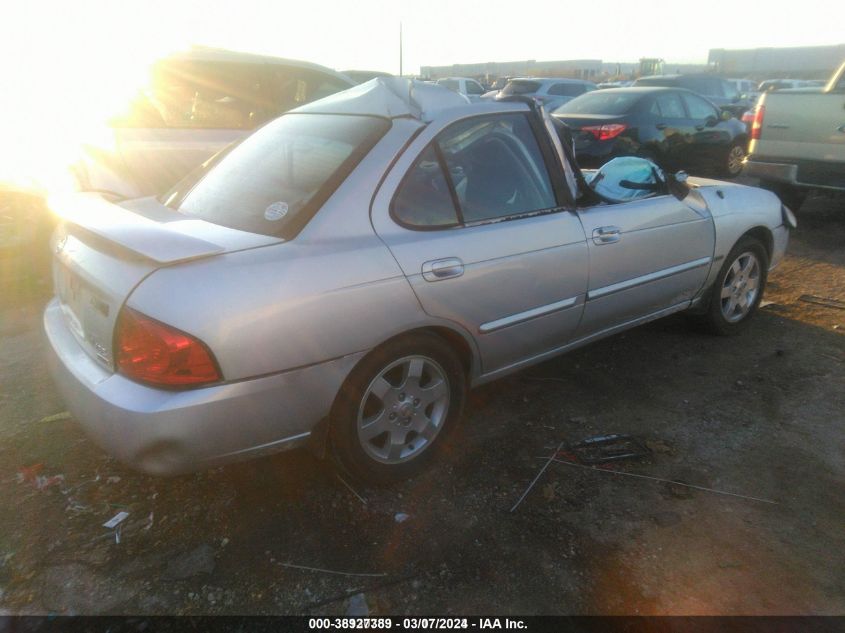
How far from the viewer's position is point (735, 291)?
4.29m

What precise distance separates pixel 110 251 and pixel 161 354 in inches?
21.2

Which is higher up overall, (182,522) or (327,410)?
(327,410)

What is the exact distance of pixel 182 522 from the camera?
2.53 m

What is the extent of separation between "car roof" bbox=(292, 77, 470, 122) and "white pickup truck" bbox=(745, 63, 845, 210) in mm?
5444

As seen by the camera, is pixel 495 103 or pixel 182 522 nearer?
pixel 182 522

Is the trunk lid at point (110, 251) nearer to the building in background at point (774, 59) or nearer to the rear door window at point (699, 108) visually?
the rear door window at point (699, 108)

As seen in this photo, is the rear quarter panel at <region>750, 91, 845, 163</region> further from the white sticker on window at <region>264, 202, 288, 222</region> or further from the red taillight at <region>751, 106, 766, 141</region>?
the white sticker on window at <region>264, 202, 288, 222</region>

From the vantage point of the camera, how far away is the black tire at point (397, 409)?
2463mm

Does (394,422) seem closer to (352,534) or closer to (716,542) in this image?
(352,534)

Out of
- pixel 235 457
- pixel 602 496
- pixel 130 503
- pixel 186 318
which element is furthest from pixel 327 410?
pixel 602 496

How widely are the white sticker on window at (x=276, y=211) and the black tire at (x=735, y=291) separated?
2.94m

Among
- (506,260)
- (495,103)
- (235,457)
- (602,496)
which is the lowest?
(602,496)

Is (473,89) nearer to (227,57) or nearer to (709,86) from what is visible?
(709,86)

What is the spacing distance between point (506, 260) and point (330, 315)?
93cm
